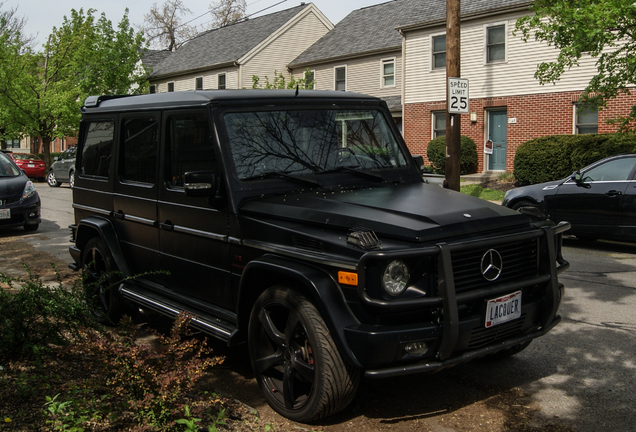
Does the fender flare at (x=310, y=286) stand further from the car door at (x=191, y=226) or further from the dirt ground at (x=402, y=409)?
the dirt ground at (x=402, y=409)

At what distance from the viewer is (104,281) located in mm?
5961

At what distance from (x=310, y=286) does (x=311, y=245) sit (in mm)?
309

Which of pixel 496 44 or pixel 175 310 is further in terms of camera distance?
pixel 496 44

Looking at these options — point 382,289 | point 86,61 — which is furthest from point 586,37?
point 86,61

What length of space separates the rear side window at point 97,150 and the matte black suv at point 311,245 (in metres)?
0.11

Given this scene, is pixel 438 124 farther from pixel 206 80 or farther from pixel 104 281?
pixel 104 281

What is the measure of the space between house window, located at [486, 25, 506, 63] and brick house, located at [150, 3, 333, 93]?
15.6 metres

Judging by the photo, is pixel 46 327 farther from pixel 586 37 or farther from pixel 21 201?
pixel 586 37

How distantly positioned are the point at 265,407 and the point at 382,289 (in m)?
1.31

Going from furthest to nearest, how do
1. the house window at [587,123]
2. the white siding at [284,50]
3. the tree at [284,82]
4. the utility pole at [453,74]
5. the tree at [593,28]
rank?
the white siding at [284,50] → the tree at [284,82] → the house window at [587,123] → the utility pole at [453,74] → the tree at [593,28]

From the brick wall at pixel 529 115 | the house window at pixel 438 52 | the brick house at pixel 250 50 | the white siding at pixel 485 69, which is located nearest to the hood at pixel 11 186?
the brick wall at pixel 529 115

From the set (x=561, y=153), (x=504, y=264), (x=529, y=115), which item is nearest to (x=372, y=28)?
(x=529, y=115)

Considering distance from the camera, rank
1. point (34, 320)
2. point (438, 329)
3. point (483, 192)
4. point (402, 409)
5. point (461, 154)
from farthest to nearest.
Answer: point (461, 154)
point (483, 192)
point (34, 320)
point (402, 409)
point (438, 329)

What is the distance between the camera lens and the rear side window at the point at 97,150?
6090 mm
